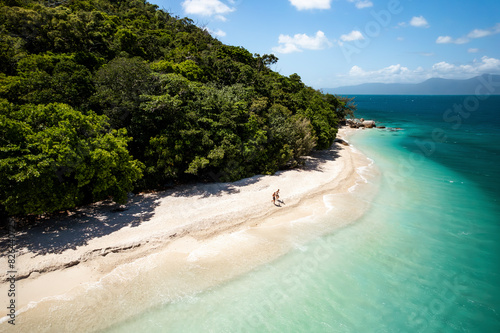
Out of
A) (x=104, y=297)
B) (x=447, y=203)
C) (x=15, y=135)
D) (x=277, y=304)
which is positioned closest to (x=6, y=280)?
(x=104, y=297)

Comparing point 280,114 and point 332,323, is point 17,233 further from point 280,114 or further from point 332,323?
point 280,114

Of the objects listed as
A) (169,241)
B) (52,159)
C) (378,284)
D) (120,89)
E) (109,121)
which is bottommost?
(378,284)

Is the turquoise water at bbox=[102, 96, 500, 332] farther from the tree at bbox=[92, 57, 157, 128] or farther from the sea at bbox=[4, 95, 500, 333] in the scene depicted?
the tree at bbox=[92, 57, 157, 128]

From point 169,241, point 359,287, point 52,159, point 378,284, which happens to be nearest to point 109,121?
point 52,159

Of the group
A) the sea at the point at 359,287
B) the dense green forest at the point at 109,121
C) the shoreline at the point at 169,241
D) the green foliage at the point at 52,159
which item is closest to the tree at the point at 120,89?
the dense green forest at the point at 109,121

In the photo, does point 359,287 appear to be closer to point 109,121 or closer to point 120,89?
point 109,121

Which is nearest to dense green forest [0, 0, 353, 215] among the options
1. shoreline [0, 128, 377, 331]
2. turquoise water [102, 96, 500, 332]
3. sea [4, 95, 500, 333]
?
shoreline [0, 128, 377, 331]
